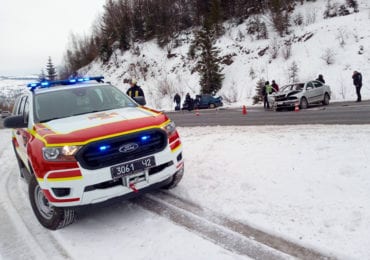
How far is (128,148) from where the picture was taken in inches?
155

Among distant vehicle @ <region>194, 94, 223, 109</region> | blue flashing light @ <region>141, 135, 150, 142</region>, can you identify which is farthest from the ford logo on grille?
distant vehicle @ <region>194, 94, 223, 109</region>

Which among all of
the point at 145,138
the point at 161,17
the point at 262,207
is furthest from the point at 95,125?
the point at 161,17

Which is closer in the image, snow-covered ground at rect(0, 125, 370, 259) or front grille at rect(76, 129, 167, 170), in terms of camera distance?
snow-covered ground at rect(0, 125, 370, 259)

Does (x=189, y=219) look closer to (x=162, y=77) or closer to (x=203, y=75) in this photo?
(x=203, y=75)

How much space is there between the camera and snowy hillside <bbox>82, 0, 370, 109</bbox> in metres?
26.8

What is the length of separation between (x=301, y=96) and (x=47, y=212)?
633 inches

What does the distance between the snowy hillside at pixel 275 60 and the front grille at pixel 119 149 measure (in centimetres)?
2243

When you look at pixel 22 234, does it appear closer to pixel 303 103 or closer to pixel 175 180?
pixel 175 180

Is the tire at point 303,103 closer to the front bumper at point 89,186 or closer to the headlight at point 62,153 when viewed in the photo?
the front bumper at point 89,186

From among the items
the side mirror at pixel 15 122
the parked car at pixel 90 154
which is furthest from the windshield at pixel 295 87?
the side mirror at pixel 15 122

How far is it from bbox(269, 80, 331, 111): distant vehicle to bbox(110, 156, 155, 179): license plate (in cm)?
1513

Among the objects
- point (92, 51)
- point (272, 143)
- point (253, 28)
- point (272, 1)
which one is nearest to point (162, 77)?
point (253, 28)

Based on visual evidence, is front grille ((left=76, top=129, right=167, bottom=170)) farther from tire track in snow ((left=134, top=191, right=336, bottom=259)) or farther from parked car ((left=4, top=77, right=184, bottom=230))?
tire track in snow ((left=134, top=191, right=336, bottom=259))

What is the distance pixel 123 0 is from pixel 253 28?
31.2 meters
